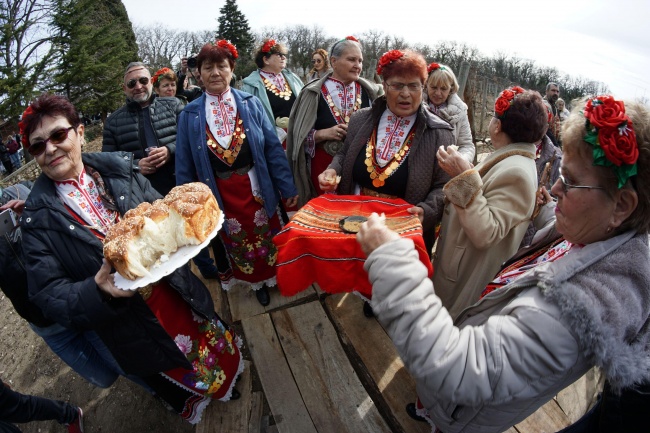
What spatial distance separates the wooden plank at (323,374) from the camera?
2260 millimetres

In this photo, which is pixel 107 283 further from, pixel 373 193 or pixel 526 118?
pixel 526 118

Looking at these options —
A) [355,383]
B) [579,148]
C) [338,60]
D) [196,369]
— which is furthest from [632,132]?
[338,60]

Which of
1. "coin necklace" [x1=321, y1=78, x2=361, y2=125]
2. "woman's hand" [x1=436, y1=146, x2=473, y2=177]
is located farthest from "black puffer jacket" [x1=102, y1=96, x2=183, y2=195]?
"woman's hand" [x1=436, y1=146, x2=473, y2=177]

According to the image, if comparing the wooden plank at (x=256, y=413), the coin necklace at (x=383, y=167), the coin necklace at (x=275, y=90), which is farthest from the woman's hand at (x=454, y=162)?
the coin necklace at (x=275, y=90)

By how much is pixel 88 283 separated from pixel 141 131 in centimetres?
227

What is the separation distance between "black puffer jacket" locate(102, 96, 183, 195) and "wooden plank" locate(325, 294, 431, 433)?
7.20 feet

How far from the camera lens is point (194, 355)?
218 centimetres

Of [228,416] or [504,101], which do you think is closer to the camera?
[504,101]

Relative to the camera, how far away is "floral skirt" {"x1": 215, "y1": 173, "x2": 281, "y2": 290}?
10.3ft

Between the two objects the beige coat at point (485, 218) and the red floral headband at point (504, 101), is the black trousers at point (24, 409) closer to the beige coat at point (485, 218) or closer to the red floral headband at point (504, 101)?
→ the beige coat at point (485, 218)

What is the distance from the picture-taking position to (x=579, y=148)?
44.8 inches

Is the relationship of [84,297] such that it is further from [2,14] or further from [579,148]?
[2,14]

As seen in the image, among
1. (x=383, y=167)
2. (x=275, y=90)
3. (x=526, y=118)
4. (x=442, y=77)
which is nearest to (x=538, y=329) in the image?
(x=526, y=118)

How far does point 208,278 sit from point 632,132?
12.8 feet
